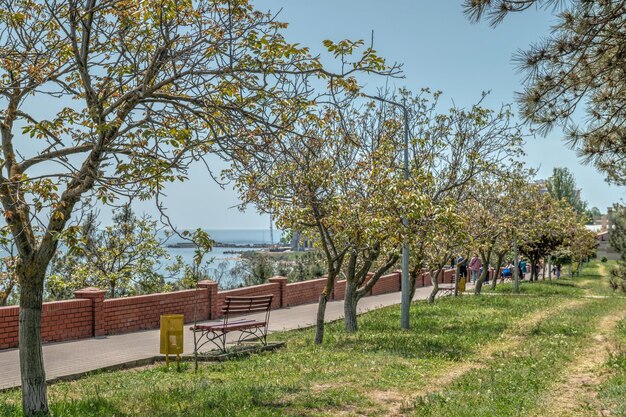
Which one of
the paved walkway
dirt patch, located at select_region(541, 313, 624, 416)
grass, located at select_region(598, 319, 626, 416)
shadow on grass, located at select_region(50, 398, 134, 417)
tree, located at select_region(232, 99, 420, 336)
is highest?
tree, located at select_region(232, 99, 420, 336)

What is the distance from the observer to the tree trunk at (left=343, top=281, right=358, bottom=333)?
632 inches

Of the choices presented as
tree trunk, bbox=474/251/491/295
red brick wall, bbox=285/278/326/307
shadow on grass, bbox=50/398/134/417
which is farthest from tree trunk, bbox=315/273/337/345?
tree trunk, bbox=474/251/491/295

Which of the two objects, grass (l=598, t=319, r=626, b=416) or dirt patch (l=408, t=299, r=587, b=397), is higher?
grass (l=598, t=319, r=626, b=416)

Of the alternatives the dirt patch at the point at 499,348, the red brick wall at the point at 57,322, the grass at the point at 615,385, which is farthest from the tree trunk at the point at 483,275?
the red brick wall at the point at 57,322

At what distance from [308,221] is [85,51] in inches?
302

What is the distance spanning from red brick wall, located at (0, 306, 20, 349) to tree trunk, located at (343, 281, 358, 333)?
23.7 ft

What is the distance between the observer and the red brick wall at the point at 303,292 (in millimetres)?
25875

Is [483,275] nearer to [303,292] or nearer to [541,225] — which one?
[541,225]

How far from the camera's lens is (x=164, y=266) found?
22812 millimetres

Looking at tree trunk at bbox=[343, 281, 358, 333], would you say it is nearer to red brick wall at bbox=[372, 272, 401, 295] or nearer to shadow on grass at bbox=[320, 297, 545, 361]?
shadow on grass at bbox=[320, 297, 545, 361]

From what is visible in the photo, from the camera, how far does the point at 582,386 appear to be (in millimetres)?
9125

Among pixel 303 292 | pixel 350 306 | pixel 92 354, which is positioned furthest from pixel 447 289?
pixel 92 354

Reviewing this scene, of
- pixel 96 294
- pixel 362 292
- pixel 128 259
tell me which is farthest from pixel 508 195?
pixel 96 294

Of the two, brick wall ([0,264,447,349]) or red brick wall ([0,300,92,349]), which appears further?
brick wall ([0,264,447,349])
